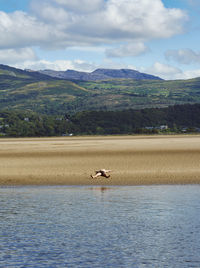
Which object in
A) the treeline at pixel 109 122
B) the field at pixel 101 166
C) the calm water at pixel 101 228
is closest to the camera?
the calm water at pixel 101 228

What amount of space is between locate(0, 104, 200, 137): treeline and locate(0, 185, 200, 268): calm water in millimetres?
79218

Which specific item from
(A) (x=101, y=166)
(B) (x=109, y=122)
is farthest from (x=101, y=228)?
(B) (x=109, y=122)

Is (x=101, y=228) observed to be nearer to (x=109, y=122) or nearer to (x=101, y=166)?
(x=101, y=166)

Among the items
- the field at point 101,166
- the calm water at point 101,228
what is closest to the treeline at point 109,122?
the field at point 101,166

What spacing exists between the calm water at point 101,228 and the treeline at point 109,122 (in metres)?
79.2

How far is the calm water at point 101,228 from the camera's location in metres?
13.5

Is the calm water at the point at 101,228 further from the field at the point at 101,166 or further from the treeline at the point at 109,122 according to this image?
the treeline at the point at 109,122

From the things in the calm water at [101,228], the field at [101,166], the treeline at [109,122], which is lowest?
the calm water at [101,228]

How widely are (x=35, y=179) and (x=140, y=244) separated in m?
17.7

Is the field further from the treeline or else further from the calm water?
the treeline

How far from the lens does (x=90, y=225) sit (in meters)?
17.8

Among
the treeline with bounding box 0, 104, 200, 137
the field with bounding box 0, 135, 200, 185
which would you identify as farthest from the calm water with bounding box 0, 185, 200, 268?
the treeline with bounding box 0, 104, 200, 137

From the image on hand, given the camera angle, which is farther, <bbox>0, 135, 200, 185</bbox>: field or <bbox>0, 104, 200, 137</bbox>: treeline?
<bbox>0, 104, 200, 137</bbox>: treeline

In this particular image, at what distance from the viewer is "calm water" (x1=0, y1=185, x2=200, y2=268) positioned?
44.2 ft
